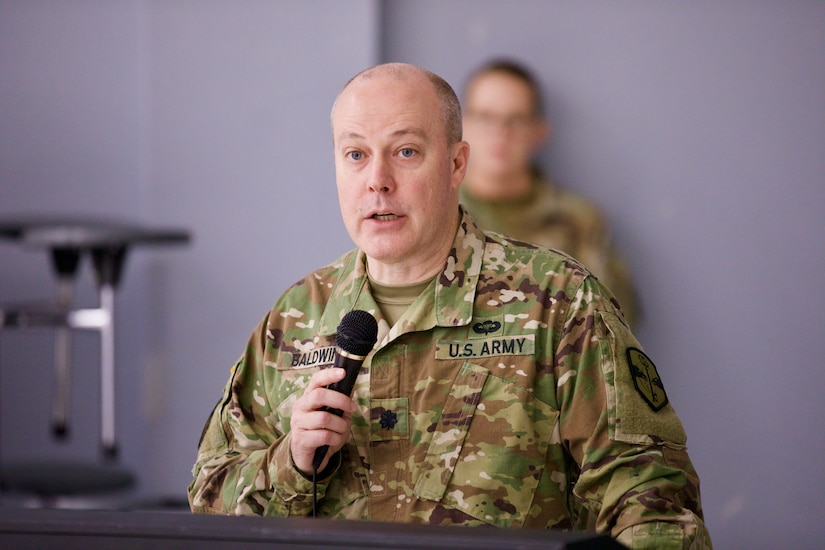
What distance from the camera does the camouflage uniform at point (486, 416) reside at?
1.56 meters

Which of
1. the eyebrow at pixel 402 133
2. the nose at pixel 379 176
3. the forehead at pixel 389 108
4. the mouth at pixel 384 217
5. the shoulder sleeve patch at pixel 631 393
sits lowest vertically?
the shoulder sleeve patch at pixel 631 393

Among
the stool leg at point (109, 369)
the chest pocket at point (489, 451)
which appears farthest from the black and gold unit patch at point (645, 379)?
the stool leg at point (109, 369)

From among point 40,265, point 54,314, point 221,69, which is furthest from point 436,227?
point 40,265

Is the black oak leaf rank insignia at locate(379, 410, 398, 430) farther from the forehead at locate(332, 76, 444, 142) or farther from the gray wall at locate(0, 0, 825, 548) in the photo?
the gray wall at locate(0, 0, 825, 548)

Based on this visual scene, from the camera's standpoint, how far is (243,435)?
1808 millimetres

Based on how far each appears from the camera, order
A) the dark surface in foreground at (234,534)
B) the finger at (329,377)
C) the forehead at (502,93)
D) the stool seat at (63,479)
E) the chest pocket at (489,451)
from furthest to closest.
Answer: the forehead at (502,93) → the stool seat at (63,479) → the chest pocket at (489,451) → the finger at (329,377) → the dark surface in foreground at (234,534)

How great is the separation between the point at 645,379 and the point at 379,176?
20.5 inches

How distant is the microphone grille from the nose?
257 mm

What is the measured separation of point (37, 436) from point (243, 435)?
301 cm

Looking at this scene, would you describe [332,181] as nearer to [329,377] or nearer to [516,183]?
[516,183]

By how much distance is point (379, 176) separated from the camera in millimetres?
1691

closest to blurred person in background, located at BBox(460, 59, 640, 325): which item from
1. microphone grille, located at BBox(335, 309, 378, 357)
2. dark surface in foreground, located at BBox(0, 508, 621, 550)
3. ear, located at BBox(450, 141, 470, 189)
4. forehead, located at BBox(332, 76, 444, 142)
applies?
ear, located at BBox(450, 141, 470, 189)

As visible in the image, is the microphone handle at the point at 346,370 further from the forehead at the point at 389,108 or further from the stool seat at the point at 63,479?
the stool seat at the point at 63,479

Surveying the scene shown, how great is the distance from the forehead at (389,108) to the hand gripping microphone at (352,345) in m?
0.34
